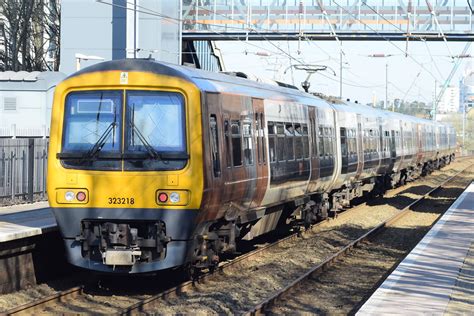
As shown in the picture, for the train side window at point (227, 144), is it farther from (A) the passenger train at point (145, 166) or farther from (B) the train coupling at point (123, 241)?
(B) the train coupling at point (123, 241)

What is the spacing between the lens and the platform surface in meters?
11.5

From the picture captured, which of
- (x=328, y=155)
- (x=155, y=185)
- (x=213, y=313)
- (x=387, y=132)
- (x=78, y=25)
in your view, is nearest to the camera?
(x=213, y=313)

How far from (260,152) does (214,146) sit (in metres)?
2.37

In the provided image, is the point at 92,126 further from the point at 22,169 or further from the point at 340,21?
the point at 340,21

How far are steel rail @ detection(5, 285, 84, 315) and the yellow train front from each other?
1.41 feet

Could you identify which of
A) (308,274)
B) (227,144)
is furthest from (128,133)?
(308,274)

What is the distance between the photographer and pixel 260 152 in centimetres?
1393

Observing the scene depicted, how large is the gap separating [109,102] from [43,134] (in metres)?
12.7

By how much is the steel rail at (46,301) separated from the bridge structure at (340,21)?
27.2 meters

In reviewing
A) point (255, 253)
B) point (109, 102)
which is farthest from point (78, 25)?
point (109, 102)

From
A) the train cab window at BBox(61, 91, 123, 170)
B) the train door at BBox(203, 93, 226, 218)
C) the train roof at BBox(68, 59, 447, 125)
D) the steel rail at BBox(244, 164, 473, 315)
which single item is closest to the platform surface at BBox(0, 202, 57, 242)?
the train cab window at BBox(61, 91, 123, 170)

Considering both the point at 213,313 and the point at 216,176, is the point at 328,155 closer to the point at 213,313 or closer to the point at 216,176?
the point at 216,176

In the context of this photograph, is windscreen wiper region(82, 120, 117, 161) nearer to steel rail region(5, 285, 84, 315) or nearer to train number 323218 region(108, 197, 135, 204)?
train number 323218 region(108, 197, 135, 204)

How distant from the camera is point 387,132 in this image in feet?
105
